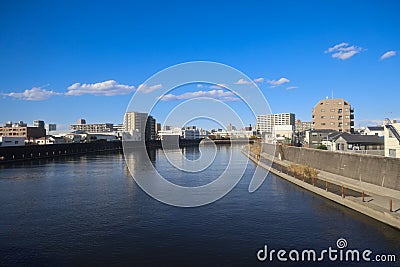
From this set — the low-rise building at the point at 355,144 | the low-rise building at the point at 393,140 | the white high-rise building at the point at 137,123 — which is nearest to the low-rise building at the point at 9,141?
the low-rise building at the point at 355,144

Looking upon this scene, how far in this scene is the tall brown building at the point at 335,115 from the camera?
156 feet

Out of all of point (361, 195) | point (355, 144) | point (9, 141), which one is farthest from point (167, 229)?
point (9, 141)

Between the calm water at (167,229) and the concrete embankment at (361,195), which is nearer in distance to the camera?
the calm water at (167,229)

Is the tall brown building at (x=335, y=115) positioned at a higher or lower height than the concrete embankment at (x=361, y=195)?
higher

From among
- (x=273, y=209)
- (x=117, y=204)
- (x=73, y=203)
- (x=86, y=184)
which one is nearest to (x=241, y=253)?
(x=273, y=209)

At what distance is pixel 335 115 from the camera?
48094mm

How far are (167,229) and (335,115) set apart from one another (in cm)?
4382

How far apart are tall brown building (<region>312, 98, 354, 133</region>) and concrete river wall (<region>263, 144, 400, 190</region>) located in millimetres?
27068

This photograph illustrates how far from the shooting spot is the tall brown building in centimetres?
4753

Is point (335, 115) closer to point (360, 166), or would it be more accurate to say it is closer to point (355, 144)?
point (355, 144)

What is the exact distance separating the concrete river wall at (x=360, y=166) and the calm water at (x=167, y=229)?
213 centimetres

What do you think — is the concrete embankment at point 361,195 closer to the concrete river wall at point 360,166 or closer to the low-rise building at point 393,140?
the concrete river wall at point 360,166

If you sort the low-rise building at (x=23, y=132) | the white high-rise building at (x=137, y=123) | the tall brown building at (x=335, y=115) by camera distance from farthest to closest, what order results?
the white high-rise building at (x=137, y=123) < the low-rise building at (x=23, y=132) < the tall brown building at (x=335, y=115)

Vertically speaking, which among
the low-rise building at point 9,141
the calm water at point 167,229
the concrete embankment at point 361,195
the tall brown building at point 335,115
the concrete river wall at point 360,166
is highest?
the tall brown building at point 335,115
